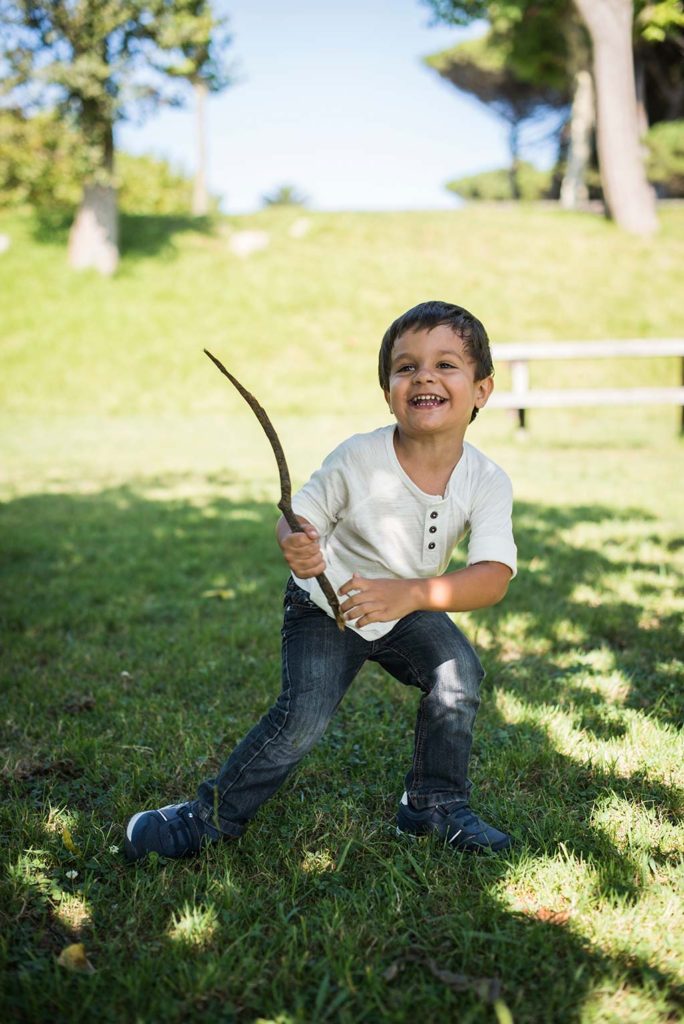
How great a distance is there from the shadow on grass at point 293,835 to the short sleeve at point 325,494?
2.95 ft

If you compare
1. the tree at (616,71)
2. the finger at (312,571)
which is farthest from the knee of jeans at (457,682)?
the tree at (616,71)

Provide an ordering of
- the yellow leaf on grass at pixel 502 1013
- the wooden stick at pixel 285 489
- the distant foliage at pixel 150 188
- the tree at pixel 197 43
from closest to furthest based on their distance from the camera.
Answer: the yellow leaf on grass at pixel 502 1013 < the wooden stick at pixel 285 489 < the tree at pixel 197 43 < the distant foliage at pixel 150 188

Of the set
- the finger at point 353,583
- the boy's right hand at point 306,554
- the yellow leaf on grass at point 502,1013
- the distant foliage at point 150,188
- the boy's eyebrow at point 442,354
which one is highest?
the distant foliage at point 150,188

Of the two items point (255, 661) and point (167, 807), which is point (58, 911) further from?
point (255, 661)

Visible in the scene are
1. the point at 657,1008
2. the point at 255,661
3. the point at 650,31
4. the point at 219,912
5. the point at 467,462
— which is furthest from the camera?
the point at 650,31

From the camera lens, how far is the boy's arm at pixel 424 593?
2111 mm

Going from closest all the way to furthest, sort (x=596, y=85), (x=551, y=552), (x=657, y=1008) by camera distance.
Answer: (x=657, y=1008) < (x=551, y=552) < (x=596, y=85)

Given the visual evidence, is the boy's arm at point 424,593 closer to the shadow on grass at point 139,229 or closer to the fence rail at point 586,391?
the fence rail at point 586,391

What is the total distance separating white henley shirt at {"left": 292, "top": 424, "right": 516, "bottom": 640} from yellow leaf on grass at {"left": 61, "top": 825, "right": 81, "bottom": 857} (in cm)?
94

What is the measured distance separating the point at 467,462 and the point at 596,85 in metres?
17.8

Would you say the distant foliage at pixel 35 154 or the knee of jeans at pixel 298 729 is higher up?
the distant foliage at pixel 35 154

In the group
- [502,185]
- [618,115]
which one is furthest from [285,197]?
[618,115]

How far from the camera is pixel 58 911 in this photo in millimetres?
2041

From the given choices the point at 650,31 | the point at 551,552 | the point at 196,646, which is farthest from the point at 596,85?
the point at 196,646
